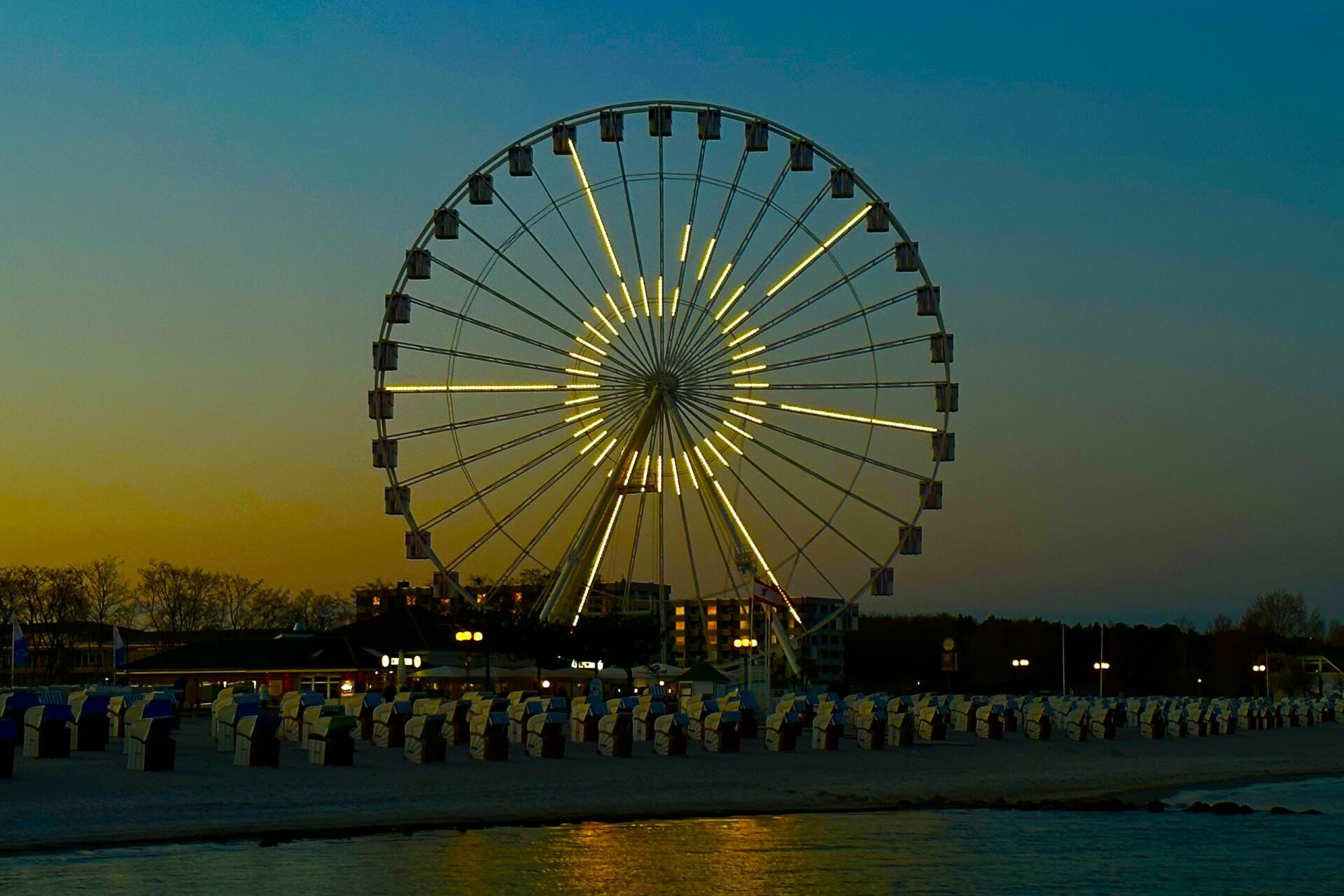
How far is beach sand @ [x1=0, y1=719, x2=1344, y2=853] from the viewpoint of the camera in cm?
1873

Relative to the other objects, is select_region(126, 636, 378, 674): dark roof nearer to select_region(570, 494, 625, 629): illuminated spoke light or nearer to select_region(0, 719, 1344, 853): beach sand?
select_region(570, 494, 625, 629): illuminated spoke light

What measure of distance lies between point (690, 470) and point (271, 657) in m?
27.8

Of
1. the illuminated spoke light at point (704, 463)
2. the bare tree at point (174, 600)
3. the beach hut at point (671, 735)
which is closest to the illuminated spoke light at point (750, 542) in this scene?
the illuminated spoke light at point (704, 463)

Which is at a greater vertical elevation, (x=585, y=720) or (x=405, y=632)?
(x=405, y=632)

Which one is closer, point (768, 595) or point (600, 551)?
point (768, 595)

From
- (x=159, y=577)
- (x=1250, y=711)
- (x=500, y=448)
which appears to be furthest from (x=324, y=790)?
(x=159, y=577)

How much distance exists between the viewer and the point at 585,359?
156 feet

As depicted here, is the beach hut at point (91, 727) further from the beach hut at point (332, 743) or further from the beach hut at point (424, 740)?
the beach hut at point (424, 740)

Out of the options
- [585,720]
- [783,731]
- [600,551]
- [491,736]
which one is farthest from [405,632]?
[491,736]

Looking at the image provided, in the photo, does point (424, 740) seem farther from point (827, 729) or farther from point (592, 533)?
point (592, 533)

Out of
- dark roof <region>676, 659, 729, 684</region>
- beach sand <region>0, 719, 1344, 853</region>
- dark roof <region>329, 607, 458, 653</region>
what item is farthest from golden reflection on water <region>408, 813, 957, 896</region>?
dark roof <region>329, 607, 458, 653</region>

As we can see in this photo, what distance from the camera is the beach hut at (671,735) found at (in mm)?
31469

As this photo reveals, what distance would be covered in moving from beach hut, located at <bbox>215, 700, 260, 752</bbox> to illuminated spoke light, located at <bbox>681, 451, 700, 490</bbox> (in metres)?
20.4

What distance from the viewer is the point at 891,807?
75.0ft
